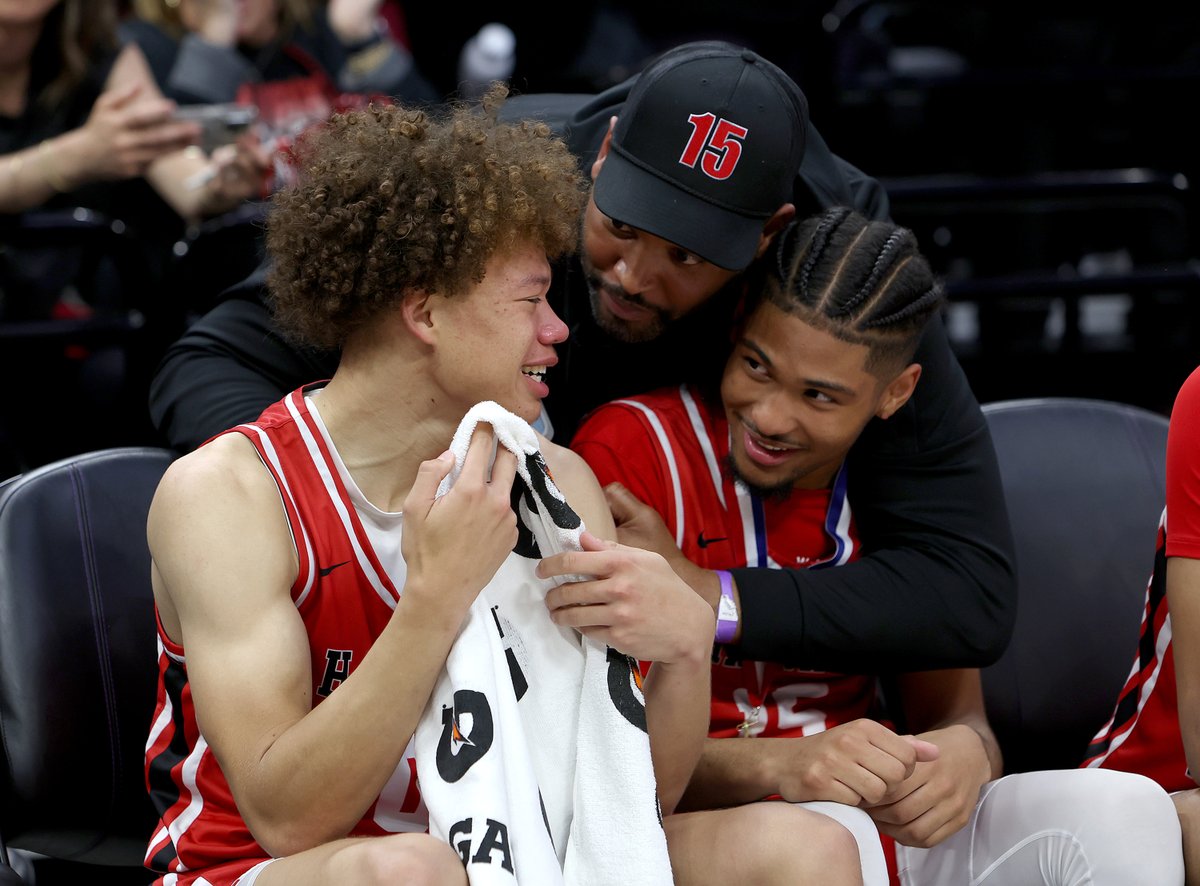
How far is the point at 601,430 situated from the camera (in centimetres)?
209

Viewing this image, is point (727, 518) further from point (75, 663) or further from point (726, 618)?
point (75, 663)

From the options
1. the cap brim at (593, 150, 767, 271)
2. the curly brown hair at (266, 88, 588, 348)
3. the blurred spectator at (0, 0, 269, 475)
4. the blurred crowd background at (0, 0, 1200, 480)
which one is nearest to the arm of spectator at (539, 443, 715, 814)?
the curly brown hair at (266, 88, 588, 348)

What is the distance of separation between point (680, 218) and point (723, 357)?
0.85ft

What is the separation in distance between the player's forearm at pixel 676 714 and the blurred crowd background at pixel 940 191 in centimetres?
80

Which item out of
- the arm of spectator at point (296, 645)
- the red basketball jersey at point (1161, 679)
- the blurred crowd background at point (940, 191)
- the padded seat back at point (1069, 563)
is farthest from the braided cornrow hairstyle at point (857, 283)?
the blurred crowd background at point (940, 191)

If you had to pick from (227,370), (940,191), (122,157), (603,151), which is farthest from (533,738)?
(940,191)

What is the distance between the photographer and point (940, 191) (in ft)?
11.0

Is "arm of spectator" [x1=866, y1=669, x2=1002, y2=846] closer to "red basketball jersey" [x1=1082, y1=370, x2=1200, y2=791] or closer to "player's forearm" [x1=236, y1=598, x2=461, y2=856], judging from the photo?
"red basketball jersey" [x1=1082, y1=370, x2=1200, y2=791]

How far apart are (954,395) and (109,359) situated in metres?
1.83

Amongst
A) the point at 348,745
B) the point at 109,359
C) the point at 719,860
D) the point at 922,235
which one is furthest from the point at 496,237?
the point at 922,235

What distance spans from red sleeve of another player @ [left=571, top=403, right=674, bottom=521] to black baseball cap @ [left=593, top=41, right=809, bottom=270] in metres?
0.25

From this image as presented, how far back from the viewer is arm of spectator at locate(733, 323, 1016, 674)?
1984 millimetres

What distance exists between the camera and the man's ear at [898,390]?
2.07m

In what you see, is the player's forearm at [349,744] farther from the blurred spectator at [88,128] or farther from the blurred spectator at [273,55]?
the blurred spectator at [273,55]
